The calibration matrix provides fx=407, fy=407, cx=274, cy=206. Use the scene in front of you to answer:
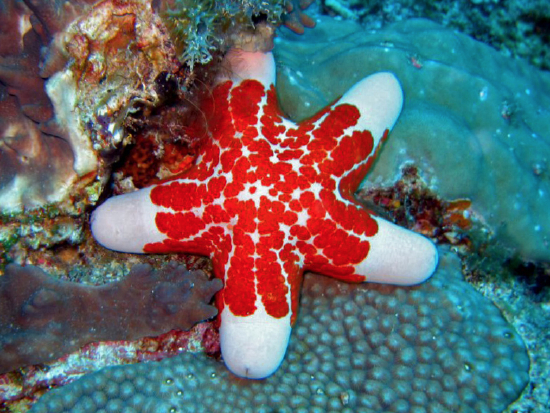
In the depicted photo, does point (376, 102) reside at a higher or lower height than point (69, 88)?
lower

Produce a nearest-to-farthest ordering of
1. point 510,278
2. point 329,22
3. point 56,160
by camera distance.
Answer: point 56,160
point 510,278
point 329,22

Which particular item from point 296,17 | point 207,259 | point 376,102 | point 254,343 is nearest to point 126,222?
point 207,259

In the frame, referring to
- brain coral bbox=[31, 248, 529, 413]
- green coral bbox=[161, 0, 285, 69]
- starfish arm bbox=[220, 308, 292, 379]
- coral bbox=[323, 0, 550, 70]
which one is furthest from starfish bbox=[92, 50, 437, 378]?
coral bbox=[323, 0, 550, 70]

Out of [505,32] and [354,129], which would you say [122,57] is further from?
[505,32]

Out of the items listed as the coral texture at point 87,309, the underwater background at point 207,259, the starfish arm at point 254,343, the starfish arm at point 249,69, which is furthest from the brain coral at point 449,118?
the coral texture at point 87,309

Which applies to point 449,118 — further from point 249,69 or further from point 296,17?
point 249,69

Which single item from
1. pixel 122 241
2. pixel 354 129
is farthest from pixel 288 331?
pixel 354 129
